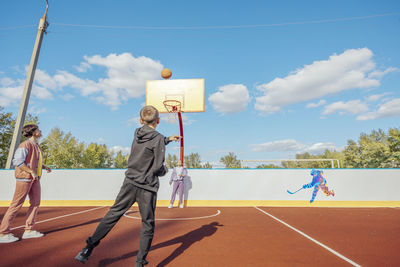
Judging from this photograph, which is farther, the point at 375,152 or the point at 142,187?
the point at 375,152

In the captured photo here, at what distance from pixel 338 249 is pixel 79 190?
994 cm

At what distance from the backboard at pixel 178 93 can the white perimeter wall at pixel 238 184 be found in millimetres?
3212

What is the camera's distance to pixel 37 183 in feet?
13.4

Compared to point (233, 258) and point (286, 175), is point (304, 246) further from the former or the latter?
point (286, 175)

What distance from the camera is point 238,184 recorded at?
31.3ft

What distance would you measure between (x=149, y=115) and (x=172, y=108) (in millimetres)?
7931

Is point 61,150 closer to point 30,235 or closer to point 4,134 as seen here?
point 4,134

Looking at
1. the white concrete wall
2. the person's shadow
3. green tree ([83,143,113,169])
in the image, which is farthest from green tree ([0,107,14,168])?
the person's shadow

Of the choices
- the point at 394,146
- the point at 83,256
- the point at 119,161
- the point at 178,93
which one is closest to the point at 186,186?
the point at 178,93

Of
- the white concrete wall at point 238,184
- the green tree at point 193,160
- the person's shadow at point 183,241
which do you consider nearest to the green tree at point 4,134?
the white concrete wall at point 238,184

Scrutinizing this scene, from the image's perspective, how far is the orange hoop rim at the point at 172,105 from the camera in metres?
10.5

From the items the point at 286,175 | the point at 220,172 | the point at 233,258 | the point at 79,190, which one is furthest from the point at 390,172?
the point at 79,190

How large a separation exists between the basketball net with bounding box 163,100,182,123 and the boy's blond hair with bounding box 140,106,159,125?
25.3 feet

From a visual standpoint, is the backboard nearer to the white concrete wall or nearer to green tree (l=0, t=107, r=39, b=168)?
the white concrete wall
